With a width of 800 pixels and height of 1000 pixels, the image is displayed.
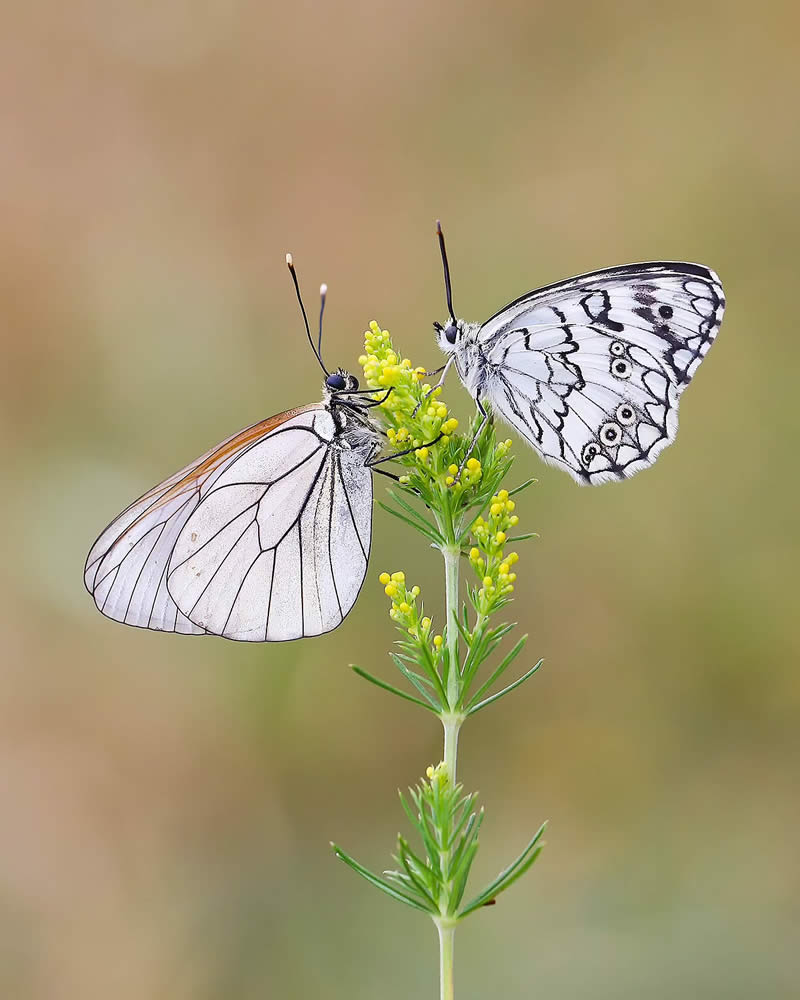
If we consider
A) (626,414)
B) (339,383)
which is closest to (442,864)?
(626,414)

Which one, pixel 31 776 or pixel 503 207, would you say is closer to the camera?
pixel 31 776

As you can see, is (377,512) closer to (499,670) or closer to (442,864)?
(499,670)

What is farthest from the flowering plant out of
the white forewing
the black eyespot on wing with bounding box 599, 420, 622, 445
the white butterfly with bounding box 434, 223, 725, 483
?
the white forewing

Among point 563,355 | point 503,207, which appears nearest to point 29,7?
point 503,207

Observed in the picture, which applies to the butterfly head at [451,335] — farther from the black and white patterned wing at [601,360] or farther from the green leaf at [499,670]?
the green leaf at [499,670]

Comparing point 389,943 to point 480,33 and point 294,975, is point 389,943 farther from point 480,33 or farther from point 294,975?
point 480,33

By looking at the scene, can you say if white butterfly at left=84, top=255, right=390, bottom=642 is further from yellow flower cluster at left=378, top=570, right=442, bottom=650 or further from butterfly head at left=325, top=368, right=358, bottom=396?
yellow flower cluster at left=378, top=570, right=442, bottom=650
